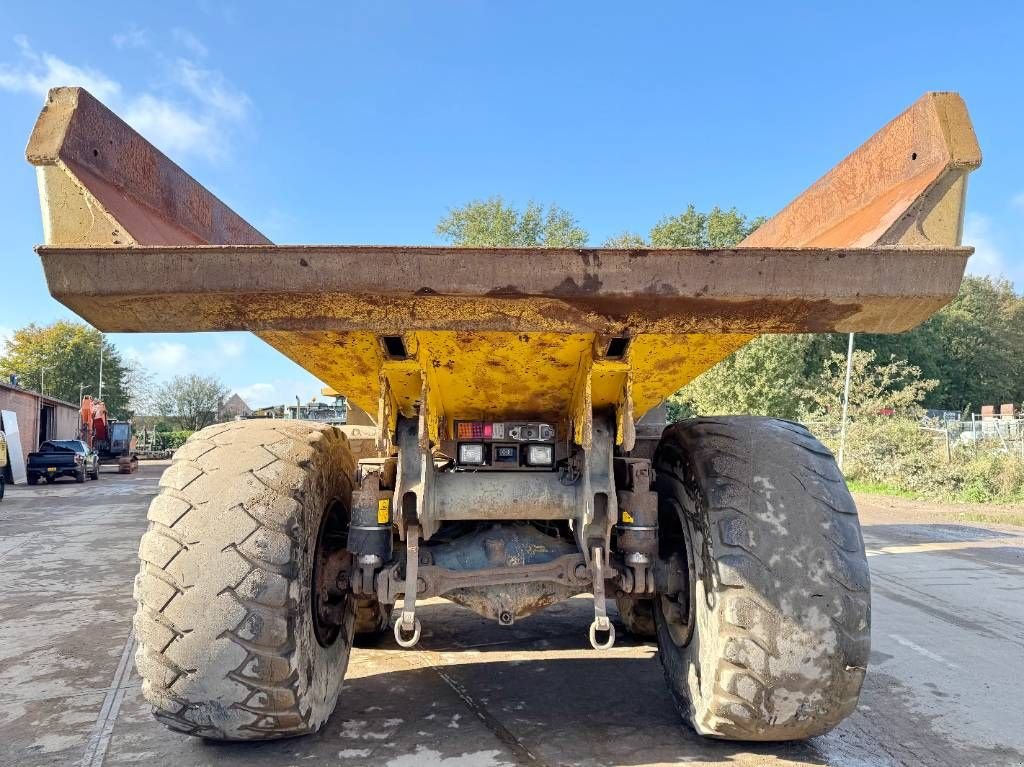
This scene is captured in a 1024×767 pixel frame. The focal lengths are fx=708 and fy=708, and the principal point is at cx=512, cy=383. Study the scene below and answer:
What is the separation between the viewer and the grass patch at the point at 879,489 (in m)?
16.5

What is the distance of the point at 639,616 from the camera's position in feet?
14.3

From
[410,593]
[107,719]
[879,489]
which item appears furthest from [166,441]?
[410,593]

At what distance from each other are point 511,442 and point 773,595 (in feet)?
4.37

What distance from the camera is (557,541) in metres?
3.29

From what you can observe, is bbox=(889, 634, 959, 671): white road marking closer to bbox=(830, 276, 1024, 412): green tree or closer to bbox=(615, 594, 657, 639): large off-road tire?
bbox=(615, 594, 657, 639): large off-road tire

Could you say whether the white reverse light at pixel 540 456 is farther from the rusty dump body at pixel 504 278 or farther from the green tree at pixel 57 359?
the green tree at pixel 57 359

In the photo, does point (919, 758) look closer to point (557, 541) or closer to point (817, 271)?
point (557, 541)

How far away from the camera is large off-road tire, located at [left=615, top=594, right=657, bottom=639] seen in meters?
4.32

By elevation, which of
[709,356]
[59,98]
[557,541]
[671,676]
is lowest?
[671,676]

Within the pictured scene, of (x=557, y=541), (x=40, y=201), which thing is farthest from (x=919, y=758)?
(x=40, y=201)

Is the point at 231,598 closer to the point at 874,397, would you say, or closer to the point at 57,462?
the point at 874,397

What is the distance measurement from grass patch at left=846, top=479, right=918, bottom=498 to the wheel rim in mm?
16228

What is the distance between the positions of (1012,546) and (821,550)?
29.7ft

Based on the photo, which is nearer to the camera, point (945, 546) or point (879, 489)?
point (945, 546)
